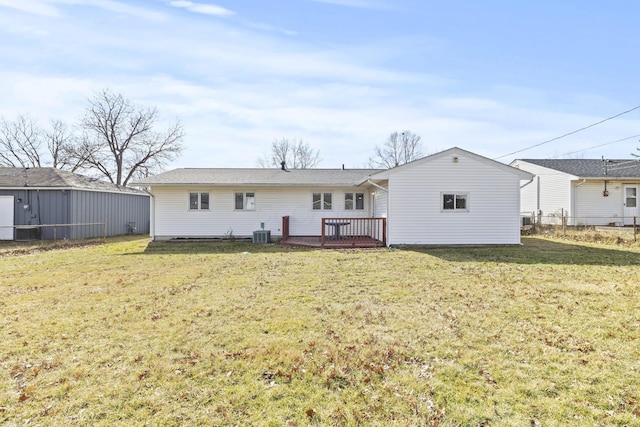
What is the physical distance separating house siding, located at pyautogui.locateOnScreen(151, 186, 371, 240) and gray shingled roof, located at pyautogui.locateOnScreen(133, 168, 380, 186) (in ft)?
1.30

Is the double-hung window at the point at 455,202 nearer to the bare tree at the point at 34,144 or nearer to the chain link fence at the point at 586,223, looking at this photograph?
the chain link fence at the point at 586,223

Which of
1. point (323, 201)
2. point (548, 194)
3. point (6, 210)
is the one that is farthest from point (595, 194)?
point (6, 210)

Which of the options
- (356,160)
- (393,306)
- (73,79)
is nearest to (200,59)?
(73,79)

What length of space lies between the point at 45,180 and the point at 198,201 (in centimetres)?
838

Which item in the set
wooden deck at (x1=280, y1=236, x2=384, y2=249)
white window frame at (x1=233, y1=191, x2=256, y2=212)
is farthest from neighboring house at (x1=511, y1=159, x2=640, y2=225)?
white window frame at (x1=233, y1=191, x2=256, y2=212)

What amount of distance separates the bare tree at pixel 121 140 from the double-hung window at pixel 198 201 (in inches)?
796

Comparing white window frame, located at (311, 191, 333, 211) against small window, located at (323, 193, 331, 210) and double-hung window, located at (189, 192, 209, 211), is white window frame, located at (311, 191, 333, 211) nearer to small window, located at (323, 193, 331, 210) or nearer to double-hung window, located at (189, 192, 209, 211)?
small window, located at (323, 193, 331, 210)

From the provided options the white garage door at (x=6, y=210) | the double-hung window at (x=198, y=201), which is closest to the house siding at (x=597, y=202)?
the double-hung window at (x=198, y=201)

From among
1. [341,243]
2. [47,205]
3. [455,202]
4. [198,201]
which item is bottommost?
[341,243]

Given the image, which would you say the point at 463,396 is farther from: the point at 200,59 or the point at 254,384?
the point at 200,59

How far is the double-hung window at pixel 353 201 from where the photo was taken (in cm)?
1616

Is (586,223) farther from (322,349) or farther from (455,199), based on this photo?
(322,349)

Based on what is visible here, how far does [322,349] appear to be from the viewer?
3773 mm

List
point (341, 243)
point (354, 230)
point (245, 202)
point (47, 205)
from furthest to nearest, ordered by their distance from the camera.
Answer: point (47, 205)
point (245, 202)
point (354, 230)
point (341, 243)
